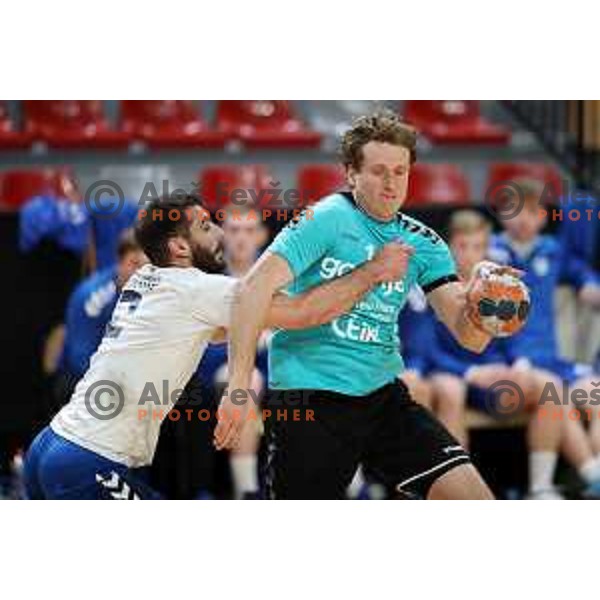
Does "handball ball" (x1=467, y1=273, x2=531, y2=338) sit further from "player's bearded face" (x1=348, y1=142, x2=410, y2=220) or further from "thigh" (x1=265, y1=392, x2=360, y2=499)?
"thigh" (x1=265, y1=392, x2=360, y2=499)

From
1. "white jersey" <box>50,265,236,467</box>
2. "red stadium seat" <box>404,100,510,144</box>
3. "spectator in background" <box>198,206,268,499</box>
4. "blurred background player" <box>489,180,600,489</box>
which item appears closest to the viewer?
"white jersey" <box>50,265,236,467</box>

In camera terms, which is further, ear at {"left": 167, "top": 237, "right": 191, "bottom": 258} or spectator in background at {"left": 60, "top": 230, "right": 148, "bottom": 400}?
spectator in background at {"left": 60, "top": 230, "right": 148, "bottom": 400}

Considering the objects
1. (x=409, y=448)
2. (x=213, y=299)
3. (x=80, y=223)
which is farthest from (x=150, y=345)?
(x=80, y=223)

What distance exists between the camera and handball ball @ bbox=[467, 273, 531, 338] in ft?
15.2

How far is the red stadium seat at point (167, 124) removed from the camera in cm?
740

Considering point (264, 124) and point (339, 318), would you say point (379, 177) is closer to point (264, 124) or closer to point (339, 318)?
point (339, 318)

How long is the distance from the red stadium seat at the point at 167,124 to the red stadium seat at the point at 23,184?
644mm

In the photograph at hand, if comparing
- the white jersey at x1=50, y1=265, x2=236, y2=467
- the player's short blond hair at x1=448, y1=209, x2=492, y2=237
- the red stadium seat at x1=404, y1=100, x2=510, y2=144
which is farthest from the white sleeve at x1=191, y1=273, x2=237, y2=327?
the red stadium seat at x1=404, y1=100, x2=510, y2=144

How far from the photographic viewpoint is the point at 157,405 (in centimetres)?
475

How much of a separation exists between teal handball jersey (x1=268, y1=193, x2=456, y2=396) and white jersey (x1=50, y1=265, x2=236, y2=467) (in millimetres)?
217

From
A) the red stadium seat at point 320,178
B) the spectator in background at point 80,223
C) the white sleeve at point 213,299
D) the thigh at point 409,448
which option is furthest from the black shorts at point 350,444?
A: the red stadium seat at point 320,178

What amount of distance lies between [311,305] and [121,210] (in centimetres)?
123
